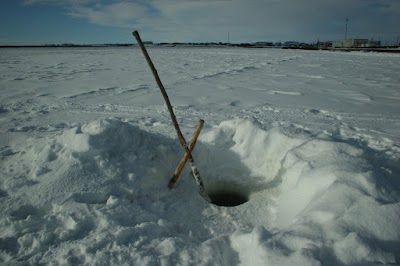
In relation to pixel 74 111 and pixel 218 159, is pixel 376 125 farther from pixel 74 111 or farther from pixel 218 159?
pixel 74 111

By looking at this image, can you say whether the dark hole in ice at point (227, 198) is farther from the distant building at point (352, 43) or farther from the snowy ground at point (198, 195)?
the distant building at point (352, 43)

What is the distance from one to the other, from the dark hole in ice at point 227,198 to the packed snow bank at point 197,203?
Result: 0.08 metres

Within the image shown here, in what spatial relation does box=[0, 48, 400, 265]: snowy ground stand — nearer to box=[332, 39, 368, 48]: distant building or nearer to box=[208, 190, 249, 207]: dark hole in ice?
box=[208, 190, 249, 207]: dark hole in ice

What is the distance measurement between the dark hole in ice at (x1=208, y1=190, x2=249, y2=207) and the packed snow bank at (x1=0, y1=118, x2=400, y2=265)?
8 cm

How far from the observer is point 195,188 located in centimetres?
331

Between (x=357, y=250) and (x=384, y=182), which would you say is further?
(x=384, y=182)

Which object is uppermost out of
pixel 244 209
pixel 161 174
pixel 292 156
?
pixel 292 156

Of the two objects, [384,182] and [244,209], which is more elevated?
[384,182]

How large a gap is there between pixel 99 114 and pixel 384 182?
5457 millimetres

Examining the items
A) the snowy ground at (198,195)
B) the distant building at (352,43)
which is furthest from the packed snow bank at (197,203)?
the distant building at (352,43)

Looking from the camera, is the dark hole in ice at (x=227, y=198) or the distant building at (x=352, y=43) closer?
the dark hole in ice at (x=227, y=198)

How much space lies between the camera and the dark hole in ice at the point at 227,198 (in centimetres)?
371

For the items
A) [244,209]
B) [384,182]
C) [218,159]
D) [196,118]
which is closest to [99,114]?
[196,118]

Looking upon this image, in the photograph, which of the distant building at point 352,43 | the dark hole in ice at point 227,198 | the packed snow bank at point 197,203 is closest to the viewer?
the packed snow bank at point 197,203
